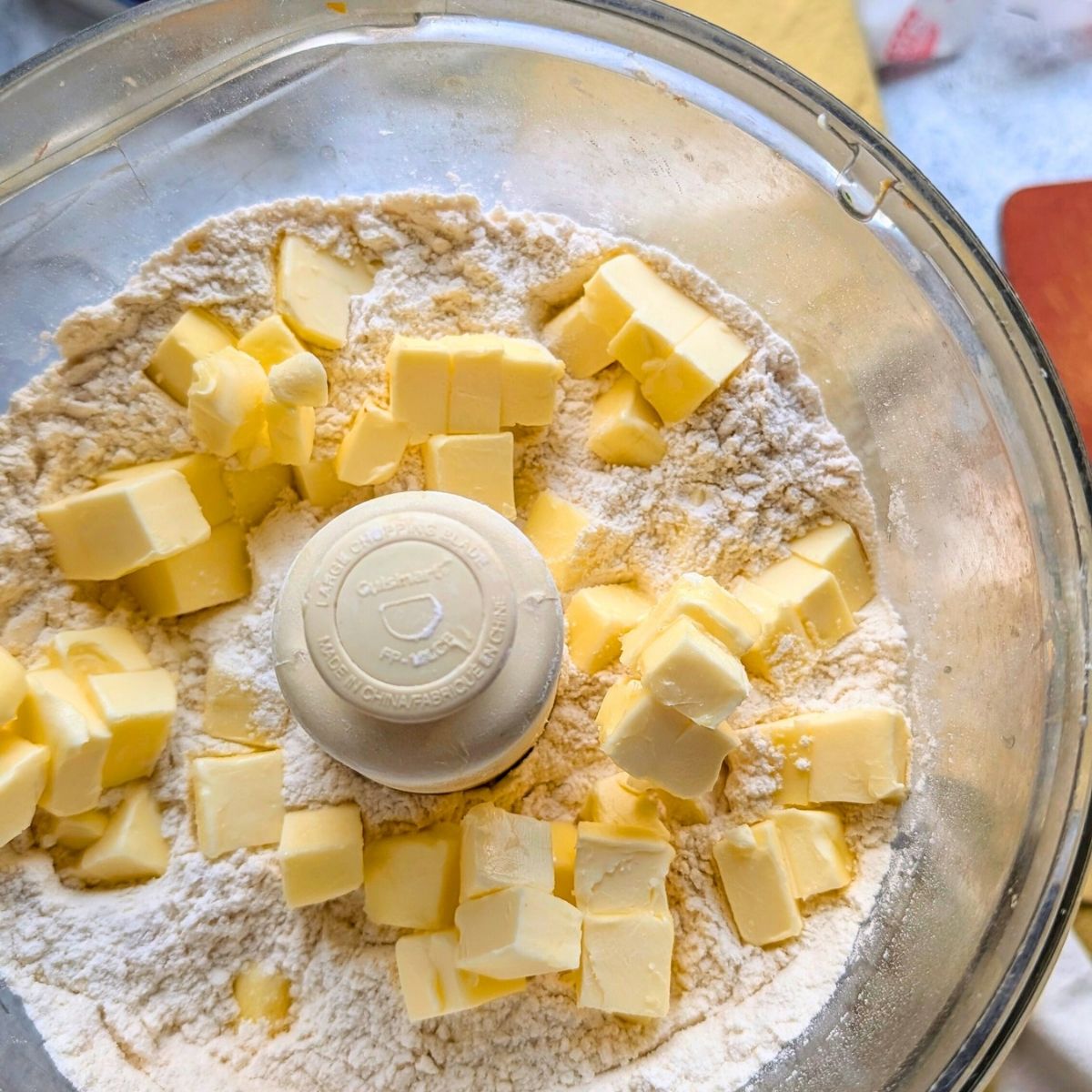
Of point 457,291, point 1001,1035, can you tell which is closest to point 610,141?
point 457,291

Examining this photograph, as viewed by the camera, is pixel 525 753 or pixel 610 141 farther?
pixel 610 141

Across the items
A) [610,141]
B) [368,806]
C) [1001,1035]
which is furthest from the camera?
[610,141]

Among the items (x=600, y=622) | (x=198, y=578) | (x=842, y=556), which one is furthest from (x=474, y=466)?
(x=842, y=556)

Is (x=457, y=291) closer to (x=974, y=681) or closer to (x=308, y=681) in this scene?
(x=308, y=681)

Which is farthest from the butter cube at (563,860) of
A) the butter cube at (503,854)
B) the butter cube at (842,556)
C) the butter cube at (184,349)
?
the butter cube at (184,349)

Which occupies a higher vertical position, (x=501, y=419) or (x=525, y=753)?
(x=501, y=419)

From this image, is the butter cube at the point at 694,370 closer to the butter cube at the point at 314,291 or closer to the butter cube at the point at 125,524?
the butter cube at the point at 314,291

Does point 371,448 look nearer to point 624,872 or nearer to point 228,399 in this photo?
point 228,399

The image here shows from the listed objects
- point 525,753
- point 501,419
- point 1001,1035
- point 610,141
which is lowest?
point 1001,1035
